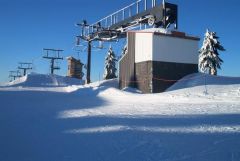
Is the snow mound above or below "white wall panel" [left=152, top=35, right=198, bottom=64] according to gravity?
below

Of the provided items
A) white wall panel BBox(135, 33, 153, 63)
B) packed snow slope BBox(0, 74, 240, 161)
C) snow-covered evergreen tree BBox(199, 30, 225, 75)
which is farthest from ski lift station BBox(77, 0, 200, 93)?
snow-covered evergreen tree BBox(199, 30, 225, 75)

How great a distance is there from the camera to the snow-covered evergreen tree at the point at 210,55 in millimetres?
45375

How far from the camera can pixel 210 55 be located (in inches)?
1796

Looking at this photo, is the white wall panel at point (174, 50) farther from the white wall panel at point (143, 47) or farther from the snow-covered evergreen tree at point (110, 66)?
the snow-covered evergreen tree at point (110, 66)

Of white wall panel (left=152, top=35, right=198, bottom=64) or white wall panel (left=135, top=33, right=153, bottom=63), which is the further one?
white wall panel (left=135, top=33, right=153, bottom=63)

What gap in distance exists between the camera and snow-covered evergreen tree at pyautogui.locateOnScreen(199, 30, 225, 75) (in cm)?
4538

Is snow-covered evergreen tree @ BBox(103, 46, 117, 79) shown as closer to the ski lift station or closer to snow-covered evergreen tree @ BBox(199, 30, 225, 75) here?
snow-covered evergreen tree @ BBox(199, 30, 225, 75)

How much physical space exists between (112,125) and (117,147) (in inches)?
88.5

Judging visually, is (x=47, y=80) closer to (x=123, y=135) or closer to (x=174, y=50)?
(x=174, y=50)

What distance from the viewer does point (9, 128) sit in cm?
963

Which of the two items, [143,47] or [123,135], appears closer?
[123,135]

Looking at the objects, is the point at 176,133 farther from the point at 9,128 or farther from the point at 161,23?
the point at 161,23

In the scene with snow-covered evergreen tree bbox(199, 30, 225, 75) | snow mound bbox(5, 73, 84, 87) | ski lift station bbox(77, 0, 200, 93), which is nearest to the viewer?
ski lift station bbox(77, 0, 200, 93)

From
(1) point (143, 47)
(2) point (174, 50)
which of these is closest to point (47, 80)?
(1) point (143, 47)
